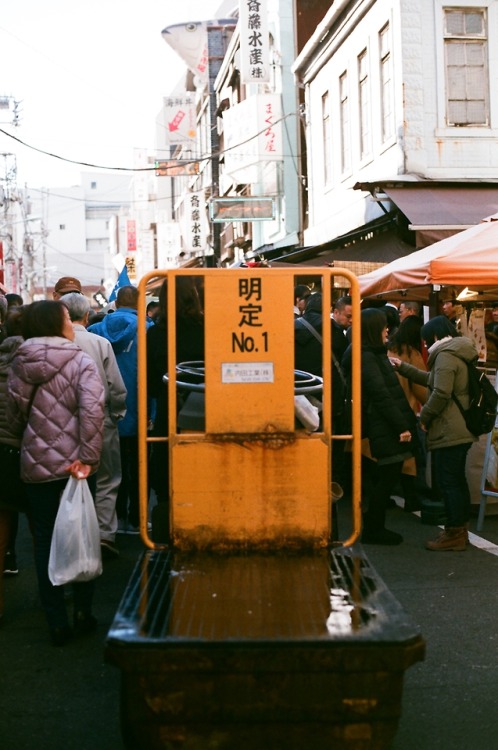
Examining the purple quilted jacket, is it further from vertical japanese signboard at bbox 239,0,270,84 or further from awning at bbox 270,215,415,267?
vertical japanese signboard at bbox 239,0,270,84

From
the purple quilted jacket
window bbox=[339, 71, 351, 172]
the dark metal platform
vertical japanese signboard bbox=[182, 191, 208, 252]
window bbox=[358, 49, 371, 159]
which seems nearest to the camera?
the dark metal platform

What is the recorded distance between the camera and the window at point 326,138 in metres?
22.3

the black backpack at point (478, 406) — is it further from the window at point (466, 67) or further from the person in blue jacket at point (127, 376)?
the window at point (466, 67)

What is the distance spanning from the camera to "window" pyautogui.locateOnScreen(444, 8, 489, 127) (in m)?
16.8

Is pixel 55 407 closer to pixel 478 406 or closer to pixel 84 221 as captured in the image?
pixel 478 406

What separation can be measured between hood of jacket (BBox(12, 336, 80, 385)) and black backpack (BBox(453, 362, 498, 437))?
355 centimetres

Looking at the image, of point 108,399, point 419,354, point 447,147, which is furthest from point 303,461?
point 447,147

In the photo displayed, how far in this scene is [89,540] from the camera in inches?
210

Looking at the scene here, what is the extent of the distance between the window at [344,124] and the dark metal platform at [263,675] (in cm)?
1772

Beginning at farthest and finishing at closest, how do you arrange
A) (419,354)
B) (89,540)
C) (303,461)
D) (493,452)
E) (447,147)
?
(447,147)
(419,354)
(493,452)
(89,540)
(303,461)

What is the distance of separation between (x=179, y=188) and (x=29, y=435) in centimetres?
5059

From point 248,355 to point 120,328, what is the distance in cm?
373

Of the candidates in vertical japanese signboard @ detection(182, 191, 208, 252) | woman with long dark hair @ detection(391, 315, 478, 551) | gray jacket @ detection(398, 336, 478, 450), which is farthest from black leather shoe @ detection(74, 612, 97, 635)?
vertical japanese signboard @ detection(182, 191, 208, 252)

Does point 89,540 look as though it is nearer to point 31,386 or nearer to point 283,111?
point 31,386
